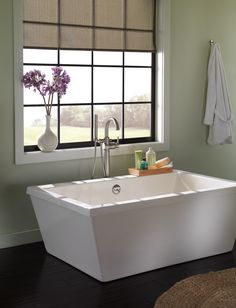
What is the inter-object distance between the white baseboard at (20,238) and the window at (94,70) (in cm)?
63

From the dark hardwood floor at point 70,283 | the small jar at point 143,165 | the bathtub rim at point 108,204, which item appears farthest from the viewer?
the small jar at point 143,165

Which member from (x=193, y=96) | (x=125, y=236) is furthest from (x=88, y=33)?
(x=125, y=236)

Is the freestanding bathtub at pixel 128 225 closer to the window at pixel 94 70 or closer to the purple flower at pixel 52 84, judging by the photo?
the window at pixel 94 70

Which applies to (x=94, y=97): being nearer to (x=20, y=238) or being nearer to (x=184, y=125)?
(x=184, y=125)

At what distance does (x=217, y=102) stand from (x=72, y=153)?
1.72 m

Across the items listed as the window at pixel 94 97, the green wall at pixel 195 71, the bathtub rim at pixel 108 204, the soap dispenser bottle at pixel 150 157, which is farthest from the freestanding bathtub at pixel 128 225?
the green wall at pixel 195 71

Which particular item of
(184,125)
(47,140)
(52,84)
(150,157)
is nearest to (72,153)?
(47,140)

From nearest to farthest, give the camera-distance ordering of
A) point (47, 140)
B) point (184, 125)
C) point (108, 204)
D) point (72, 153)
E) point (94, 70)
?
point (108, 204) < point (47, 140) < point (72, 153) < point (94, 70) < point (184, 125)

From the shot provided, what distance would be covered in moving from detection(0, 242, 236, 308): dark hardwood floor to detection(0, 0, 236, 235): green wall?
0.48 meters

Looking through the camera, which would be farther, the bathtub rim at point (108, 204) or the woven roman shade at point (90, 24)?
the woven roman shade at point (90, 24)

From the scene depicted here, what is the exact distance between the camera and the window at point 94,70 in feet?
16.4

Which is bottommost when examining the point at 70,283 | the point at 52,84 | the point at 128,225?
the point at 70,283

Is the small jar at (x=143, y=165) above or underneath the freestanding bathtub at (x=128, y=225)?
above

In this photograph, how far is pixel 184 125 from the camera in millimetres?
6027
